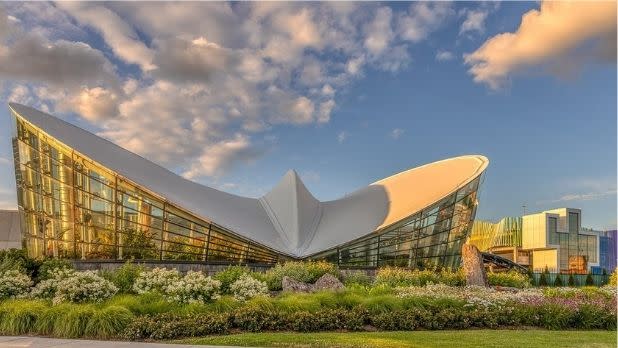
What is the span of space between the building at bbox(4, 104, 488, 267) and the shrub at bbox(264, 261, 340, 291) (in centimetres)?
407

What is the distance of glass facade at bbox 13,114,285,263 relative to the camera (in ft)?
90.3

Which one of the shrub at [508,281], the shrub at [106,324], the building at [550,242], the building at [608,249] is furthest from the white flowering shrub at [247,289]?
the building at [608,249]

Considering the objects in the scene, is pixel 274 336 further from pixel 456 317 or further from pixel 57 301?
pixel 57 301

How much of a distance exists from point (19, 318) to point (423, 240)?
22961 mm

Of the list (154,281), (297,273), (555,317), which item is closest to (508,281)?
Answer: (297,273)

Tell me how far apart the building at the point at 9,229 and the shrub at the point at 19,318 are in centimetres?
4595

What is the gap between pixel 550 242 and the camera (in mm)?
78500

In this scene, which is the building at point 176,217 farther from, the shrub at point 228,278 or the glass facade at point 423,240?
the shrub at point 228,278

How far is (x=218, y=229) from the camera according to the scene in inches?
1119

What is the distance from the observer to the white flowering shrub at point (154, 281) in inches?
683

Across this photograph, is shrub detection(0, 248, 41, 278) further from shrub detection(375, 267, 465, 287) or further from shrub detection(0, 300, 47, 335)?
shrub detection(375, 267, 465, 287)

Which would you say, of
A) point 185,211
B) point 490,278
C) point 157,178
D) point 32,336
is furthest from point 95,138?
point 490,278

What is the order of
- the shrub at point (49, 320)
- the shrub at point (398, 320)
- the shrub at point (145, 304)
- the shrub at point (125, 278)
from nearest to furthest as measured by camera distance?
the shrub at point (49, 320), the shrub at point (398, 320), the shrub at point (145, 304), the shrub at point (125, 278)

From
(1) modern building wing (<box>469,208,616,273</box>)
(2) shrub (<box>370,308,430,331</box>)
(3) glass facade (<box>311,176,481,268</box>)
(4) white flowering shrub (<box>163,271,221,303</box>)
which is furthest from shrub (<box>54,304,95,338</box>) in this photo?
(1) modern building wing (<box>469,208,616,273</box>)
